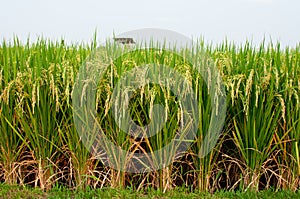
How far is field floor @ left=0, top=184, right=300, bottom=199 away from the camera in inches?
127

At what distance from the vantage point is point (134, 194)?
3230mm

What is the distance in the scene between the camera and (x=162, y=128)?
3281 mm

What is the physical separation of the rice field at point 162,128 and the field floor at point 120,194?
0.26 feet

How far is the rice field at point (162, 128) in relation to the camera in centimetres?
331

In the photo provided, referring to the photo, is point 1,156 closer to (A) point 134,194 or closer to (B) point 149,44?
(A) point 134,194

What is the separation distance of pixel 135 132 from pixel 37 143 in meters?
0.87

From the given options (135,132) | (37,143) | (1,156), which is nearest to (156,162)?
(135,132)

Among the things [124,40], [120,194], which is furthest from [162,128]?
[124,40]

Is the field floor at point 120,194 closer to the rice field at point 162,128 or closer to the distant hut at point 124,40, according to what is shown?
the rice field at point 162,128

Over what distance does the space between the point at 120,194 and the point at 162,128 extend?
0.64 metres

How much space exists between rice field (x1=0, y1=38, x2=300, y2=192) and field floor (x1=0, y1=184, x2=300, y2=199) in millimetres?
78

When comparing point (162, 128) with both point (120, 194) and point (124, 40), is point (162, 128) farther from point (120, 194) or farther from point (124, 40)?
point (124, 40)

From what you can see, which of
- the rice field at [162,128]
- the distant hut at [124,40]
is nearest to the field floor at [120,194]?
the rice field at [162,128]

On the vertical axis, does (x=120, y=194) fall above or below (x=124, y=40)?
below
